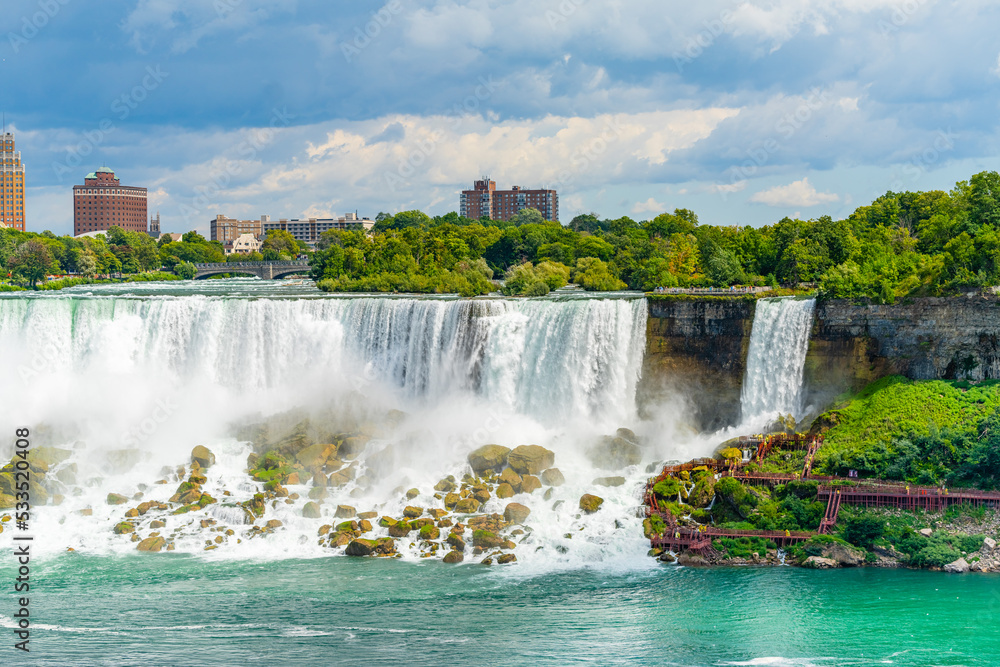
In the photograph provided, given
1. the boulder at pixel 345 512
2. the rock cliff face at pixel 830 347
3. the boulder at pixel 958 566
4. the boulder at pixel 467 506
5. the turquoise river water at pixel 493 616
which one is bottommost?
the turquoise river water at pixel 493 616

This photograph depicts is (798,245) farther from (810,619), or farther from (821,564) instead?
(810,619)

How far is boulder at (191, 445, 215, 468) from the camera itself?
3409cm

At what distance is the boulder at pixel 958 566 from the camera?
80.9ft

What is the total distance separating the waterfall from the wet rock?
528 inches

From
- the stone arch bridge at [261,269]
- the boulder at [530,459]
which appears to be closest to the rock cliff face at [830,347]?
the boulder at [530,459]

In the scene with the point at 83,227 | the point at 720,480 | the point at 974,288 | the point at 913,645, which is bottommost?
the point at 913,645

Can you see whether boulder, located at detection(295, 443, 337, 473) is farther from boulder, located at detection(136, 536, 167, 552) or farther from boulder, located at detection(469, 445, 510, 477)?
boulder, located at detection(136, 536, 167, 552)

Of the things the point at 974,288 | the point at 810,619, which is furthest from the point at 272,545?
the point at 974,288

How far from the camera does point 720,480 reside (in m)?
28.5

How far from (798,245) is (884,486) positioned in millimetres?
21612

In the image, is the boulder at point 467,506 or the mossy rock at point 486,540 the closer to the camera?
the mossy rock at point 486,540

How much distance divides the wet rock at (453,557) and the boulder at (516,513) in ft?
8.07

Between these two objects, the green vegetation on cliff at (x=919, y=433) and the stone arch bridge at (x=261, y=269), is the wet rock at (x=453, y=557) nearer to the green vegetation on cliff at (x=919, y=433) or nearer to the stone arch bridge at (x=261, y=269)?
the green vegetation on cliff at (x=919, y=433)

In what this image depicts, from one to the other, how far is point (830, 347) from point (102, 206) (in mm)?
185047
